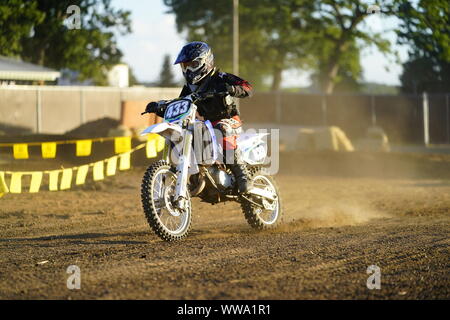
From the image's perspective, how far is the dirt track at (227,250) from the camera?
5863 millimetres

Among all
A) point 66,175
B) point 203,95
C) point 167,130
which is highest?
point 203,95

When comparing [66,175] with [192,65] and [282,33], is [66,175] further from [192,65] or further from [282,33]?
[282,33]

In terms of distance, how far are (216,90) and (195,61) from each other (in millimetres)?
404

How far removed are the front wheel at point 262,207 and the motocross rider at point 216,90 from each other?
0.57 metres

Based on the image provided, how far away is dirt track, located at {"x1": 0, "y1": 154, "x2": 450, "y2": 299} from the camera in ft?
19.2

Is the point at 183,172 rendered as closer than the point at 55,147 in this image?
Yes

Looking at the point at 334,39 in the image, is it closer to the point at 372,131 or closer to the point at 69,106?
the point at 372,131

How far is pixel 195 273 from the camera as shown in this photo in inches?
251

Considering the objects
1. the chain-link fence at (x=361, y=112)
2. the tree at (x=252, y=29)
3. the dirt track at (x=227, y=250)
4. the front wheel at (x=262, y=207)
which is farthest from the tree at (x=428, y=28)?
the front wheel at (x=262, y=207)

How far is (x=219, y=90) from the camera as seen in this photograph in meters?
8.65

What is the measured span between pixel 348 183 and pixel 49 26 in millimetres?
19827

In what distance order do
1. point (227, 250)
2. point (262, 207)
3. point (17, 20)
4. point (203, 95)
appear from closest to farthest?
1. point (227, 250)
2. point (203, 95)
3. point (262, 207)
4. point (17, 20)

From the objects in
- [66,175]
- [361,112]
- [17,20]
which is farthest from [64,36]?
[66,175]

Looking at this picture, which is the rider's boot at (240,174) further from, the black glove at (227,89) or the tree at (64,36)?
the tree at (64,36)
